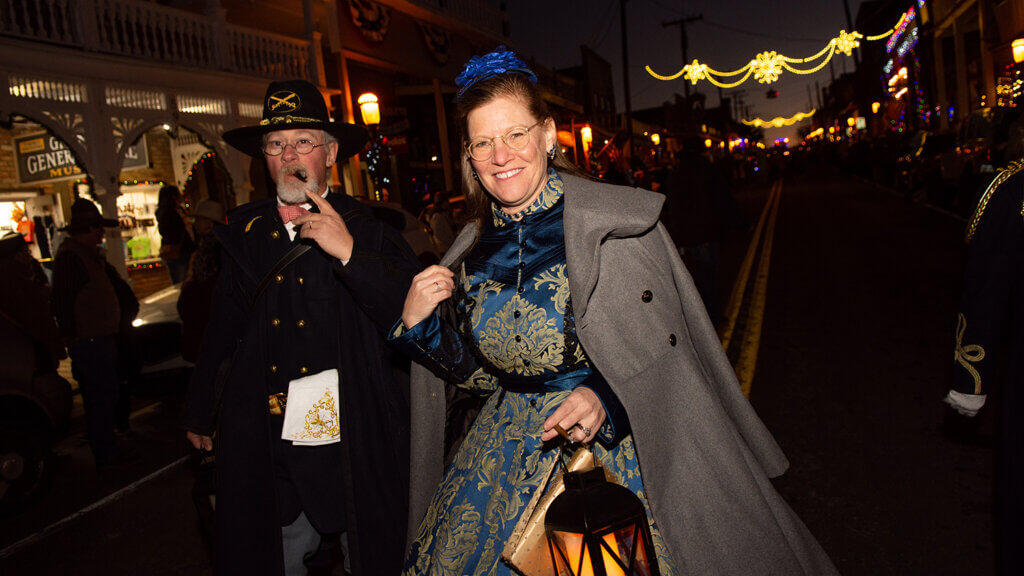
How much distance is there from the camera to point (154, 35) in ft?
37.8

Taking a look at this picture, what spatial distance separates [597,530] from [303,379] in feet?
5.08

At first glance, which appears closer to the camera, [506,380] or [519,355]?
[519,355]

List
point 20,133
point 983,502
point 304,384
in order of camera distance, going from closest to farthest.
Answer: point 304,384
point 983,502
point 20,133

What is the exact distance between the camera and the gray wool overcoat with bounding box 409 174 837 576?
197 cm

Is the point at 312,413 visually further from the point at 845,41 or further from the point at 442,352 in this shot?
the point at 845,41

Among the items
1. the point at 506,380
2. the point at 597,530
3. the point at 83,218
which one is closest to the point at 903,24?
the point at 83,218

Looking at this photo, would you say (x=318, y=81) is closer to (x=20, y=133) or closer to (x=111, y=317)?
(x=20, y=133)

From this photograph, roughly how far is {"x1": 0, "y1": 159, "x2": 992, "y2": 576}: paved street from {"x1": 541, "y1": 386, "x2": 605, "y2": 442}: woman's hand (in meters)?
2.23

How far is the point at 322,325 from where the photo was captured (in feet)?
9.27

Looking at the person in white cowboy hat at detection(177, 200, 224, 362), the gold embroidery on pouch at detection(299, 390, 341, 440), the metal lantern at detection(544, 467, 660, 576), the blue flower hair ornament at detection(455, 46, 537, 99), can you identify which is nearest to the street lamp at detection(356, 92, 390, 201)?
the person in white cowboy hat at detection(177, 200, 224, 362)

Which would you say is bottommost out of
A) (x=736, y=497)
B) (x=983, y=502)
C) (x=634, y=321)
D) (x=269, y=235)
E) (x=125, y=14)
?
(x=983, y=502)

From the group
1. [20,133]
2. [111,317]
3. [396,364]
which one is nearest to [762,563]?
[396,364]

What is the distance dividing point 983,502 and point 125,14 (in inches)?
509

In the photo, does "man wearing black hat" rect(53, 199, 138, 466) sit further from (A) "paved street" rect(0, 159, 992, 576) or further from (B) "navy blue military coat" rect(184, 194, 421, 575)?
(B) "navy blue military coat" rect(184, 194, 421, 575)
